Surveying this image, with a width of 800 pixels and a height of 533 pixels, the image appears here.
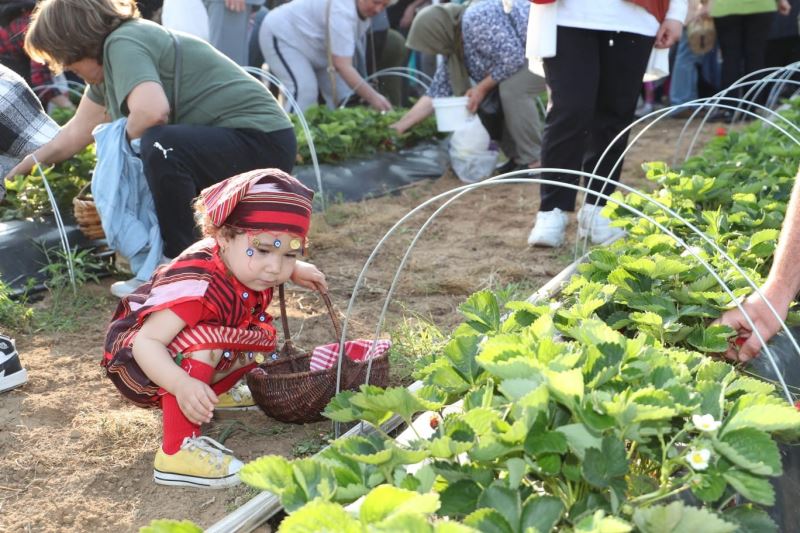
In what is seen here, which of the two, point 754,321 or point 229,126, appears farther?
point 229,126

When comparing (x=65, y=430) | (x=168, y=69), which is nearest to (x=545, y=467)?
(x=65, y=430)

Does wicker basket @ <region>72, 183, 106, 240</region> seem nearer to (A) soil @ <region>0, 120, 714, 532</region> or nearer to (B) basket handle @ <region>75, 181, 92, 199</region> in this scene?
(B) basket handle @ <region>75, 181, 92, 199</region>

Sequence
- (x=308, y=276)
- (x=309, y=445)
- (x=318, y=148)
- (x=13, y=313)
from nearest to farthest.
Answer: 1. (x=309, y=445)
2. (x=308, y=276)
3. (x=13, y=313)
4. (x=318, y=148)

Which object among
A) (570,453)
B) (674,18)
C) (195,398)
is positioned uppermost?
(674,18)

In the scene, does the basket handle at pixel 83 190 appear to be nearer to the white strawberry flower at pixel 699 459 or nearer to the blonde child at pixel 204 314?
the blonde child at pixel 204 314

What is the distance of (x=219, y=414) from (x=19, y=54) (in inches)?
177

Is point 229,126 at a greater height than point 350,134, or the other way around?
point 229,126

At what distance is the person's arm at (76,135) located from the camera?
12.6 ft

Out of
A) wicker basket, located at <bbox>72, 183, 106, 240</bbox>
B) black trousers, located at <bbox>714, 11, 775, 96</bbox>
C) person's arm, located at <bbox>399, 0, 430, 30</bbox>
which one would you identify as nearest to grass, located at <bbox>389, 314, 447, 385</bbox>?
wicker basket, located at <bbox>72, 183, 106, 240</bbox>

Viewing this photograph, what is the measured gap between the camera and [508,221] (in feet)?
16.5

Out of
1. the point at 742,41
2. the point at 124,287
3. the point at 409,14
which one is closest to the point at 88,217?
the point at 124,287

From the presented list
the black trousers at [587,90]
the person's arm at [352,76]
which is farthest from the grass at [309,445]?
the person's arm at [352,76]

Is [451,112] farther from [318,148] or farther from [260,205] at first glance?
[260,205]

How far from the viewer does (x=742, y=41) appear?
26.3 ft
